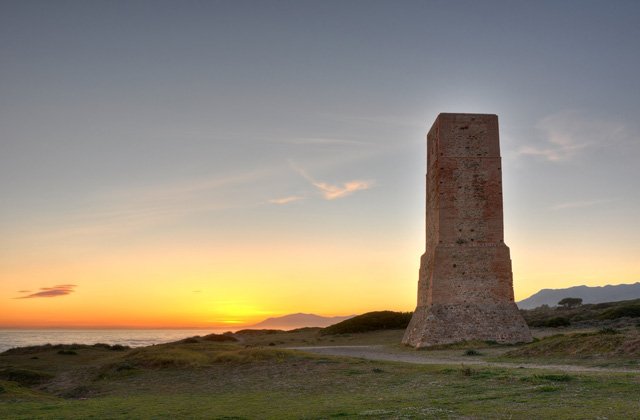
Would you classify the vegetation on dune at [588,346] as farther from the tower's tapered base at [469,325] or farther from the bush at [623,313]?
the bush at [623,313]

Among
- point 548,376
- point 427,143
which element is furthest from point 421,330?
point 548,376

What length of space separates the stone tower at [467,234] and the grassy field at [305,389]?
138 inches

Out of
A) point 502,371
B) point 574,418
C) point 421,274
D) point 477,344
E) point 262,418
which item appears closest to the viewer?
point 574,418

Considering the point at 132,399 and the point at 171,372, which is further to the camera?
the point at 171,372

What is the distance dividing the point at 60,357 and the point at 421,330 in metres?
21.2

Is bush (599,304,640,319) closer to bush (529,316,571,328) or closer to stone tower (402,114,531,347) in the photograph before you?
bush (529,316,571,328)

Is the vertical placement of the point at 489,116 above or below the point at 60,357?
above

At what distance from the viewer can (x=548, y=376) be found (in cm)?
1367

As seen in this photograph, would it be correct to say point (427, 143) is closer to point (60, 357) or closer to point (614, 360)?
point (614, 360)

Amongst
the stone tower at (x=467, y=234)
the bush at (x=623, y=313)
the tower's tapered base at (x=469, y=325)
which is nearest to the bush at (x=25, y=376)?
the tower's tapered base at (x=469, y=325)

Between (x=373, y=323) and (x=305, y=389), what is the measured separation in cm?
3353

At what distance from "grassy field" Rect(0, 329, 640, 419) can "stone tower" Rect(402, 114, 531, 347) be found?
11.5 feet

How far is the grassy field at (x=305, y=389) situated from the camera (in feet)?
35.6

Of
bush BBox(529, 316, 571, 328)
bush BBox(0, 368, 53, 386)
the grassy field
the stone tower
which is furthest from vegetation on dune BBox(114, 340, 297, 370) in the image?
bush BBox(529, 316, 571, 328)
